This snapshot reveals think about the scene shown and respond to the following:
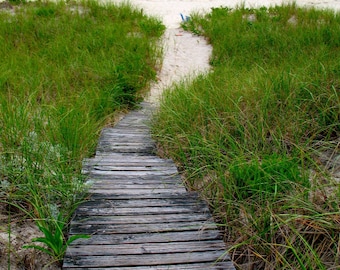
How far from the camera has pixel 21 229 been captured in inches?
107

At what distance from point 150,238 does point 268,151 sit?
5.01 feet

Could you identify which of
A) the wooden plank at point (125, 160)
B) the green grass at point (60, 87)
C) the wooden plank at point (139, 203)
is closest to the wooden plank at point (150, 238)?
the green grass at point (60, 87)

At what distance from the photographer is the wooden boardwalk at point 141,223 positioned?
228 centimetres

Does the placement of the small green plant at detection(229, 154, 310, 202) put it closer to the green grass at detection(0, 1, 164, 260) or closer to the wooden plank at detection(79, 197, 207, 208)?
the wooden plank at detection(79, 197, 207, 208)

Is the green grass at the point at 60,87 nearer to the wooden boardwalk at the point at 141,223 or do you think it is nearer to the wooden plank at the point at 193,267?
the wooden boardwalk at the point at 141,223

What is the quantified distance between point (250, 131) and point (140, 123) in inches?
67.8

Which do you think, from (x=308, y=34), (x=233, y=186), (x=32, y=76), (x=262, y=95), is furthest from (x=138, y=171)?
(x=308, y=34)

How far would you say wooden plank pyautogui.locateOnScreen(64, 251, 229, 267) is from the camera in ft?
7.29

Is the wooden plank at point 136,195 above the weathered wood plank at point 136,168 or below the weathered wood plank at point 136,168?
above

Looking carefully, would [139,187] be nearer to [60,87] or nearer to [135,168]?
[135,168]

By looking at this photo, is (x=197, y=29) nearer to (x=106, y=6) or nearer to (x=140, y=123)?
(x=106, y=6)

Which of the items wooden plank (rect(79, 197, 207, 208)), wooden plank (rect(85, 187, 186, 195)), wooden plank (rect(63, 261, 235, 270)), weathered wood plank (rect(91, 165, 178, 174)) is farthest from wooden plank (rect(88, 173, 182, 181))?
wooden plank (rect(63, 261, 235, 270))

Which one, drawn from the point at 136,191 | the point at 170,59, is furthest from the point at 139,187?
the point at 170,59

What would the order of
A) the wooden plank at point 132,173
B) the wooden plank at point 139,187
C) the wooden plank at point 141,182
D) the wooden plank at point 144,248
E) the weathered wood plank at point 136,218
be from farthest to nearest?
1. the wooden plank at point 132,173
2. the wooden plank at point 141,182
3. the wooden plank at point 139,187
4. the weathered wood plank at point 136,218
5. the wooden plank at point 144,248
